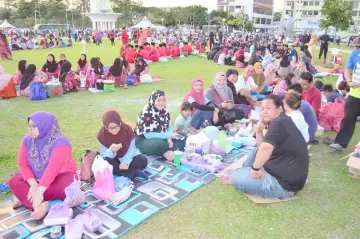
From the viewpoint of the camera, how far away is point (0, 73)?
776 centimetres

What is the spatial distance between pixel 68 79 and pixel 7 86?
5.02 ft

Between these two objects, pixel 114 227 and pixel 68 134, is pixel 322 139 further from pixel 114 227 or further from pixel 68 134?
pixel 68 134

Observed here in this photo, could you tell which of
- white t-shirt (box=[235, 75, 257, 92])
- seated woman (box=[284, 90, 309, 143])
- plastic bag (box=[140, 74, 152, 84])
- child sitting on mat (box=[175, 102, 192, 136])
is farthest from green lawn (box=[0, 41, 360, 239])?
plastic bag (box=[140, 74, 152, 84])

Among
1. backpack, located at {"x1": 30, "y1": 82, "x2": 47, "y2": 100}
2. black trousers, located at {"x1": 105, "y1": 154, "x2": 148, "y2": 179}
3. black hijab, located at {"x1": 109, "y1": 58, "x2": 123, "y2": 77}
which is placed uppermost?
black hijab, located at {"x1": 109, "y1": 58, "x2": 123, "y2": 77}

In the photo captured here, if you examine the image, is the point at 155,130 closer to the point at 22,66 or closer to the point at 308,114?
the point at 308,114

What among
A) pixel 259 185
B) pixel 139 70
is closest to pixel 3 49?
pixel 139 70

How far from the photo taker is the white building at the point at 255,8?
247ft

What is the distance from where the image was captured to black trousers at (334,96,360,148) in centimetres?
455

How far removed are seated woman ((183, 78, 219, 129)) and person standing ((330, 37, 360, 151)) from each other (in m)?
2.02

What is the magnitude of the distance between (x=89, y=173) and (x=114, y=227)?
101 centimetres

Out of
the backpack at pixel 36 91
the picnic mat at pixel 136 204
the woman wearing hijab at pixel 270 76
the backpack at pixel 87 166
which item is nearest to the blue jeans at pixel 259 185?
the picnic mat at pixel 136 204

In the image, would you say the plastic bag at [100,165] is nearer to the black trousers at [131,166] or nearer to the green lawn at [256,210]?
the black trousers at [131,166]

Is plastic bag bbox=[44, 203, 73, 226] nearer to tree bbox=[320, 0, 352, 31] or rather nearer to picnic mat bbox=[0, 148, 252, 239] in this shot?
picnic mat bbox=[0, 148, 252, 239]

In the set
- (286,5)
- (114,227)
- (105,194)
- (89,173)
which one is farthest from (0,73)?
(286,5)
